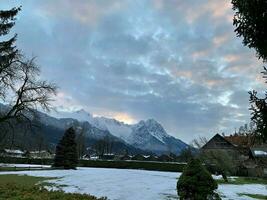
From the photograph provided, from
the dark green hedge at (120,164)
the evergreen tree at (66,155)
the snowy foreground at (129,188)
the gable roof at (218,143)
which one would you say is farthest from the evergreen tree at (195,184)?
the gable roof at (218,143)

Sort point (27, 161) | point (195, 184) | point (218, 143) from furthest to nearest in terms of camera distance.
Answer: point (218, 143)
point (27, 161)
point (195, 184)

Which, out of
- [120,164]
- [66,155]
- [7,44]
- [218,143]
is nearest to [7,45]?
[7,44]

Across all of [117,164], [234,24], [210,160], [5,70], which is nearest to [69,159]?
[117,164]

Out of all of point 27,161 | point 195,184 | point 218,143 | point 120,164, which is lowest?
point 195,184

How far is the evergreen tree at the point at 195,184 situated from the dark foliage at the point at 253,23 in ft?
28.5

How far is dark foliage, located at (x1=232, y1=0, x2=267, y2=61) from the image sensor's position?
30.7ft

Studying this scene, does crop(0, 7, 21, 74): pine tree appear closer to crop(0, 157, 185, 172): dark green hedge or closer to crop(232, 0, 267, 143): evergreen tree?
crop(232, 0, 267, 143): evergreen tree

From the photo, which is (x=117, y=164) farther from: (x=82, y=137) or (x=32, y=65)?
(x=32, y=65)

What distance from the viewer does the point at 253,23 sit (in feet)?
31.5

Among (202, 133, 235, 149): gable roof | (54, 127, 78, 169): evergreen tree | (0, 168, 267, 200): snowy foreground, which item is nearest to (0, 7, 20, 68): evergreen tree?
(0, 168, 267, 200): snowy foreground

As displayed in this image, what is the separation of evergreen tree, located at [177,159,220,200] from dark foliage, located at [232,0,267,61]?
8683 mm

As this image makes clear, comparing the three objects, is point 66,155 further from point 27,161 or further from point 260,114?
point 260,114

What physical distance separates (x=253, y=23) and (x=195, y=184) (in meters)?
9.32

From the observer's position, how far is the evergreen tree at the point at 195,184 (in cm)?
1692
